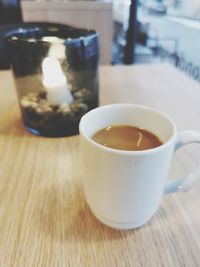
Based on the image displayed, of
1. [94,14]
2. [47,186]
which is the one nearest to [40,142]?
[47,186]

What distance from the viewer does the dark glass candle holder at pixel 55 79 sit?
1.48 feet

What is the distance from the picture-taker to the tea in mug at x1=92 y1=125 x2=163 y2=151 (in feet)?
0.93

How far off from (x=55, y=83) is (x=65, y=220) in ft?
0.90

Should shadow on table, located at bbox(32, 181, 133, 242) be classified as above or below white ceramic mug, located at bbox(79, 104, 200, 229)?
below

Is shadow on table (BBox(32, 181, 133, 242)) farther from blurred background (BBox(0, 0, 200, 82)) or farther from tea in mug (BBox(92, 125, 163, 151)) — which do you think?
blurred background (BBox(0, 0, 200, 82))

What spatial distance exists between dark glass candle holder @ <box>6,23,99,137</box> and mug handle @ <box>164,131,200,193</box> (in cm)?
25

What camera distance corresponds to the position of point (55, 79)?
482mm

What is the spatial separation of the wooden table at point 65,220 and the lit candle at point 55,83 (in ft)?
0.27

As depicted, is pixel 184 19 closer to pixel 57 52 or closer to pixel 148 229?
pixel 57 52

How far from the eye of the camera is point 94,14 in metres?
1.73

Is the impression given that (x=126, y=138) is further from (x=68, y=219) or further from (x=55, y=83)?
(x=55, y=83)

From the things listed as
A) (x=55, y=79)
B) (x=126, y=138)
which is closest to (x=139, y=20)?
(x=55, y=79)

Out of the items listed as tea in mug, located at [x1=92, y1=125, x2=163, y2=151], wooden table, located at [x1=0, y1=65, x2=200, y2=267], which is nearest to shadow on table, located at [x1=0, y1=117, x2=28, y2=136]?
wooden table, located at [x1=0, y1=65, x2=200, y2=267]

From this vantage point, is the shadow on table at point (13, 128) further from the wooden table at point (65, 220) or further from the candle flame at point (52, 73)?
the candle flame at point (52, 73)
